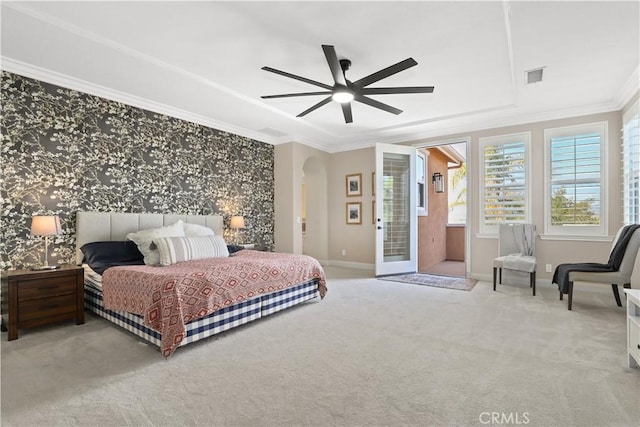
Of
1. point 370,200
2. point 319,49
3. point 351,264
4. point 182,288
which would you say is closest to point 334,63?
point 319,49

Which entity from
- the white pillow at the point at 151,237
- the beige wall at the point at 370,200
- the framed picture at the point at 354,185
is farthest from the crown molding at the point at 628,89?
the white pillow at the point at 151,237

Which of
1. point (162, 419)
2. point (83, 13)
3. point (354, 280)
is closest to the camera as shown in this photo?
point (162, 419)

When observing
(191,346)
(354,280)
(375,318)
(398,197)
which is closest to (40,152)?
(191,346)

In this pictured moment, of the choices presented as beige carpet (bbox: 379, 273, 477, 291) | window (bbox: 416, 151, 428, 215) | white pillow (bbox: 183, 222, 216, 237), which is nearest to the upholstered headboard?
white pillow (bbox: 183, 222, 216, 237)

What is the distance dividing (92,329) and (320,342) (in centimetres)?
213

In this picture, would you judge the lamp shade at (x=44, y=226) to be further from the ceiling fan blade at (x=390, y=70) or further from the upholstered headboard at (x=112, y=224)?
the ceiling fan blade at (x=390, y=70)

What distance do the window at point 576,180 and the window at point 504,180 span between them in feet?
0.96

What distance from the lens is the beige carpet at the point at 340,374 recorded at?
67.1 inches

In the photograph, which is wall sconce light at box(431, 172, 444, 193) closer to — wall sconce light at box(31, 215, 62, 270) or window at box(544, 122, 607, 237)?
window at box(544, 122, 607, 237)

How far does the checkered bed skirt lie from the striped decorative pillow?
0.67 m

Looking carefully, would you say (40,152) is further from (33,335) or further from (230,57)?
(230,57)

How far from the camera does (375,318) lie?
3.30 meters

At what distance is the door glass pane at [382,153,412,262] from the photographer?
19.0 ft

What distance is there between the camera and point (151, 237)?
3.66 m
